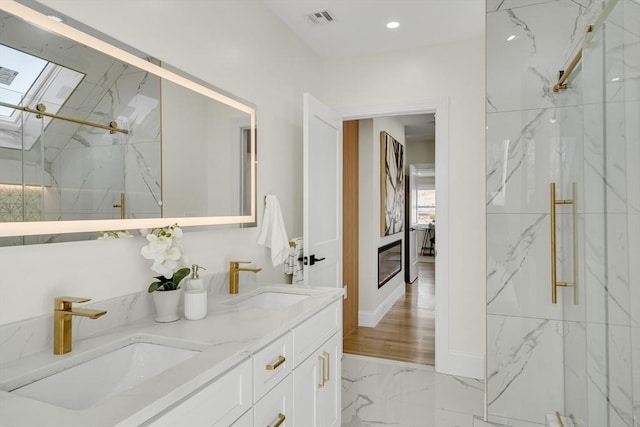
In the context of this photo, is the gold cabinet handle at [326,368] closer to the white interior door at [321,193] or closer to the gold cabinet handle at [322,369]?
the gold cabinet handle at [322,369]

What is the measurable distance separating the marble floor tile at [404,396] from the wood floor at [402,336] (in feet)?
0.63

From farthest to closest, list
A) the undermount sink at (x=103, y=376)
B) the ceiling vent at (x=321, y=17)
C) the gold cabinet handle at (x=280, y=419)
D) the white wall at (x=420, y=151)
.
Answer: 1. the white wall at (x=420, y=151)
2. the ceiling vent at (x=321, y=17)
3. the gold cabinet handle at (x=280, y=419)
4. the undermount sink at (x=103, y=376)

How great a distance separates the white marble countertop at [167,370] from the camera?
0.76 m

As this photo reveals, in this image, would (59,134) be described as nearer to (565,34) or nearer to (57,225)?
(57,225)

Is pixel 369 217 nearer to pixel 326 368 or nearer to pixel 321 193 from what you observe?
pixel 321 193

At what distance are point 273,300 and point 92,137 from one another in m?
1.16

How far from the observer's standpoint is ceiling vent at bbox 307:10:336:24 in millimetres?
2619

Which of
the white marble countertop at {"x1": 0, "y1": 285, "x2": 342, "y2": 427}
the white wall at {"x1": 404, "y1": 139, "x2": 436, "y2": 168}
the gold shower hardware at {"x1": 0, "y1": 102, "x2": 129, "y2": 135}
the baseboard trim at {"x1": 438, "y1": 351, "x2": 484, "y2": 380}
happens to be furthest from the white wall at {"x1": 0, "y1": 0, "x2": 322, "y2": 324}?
the white wall at {"x1": 404, "y1": 139, "x2": 436, "y2": 168}

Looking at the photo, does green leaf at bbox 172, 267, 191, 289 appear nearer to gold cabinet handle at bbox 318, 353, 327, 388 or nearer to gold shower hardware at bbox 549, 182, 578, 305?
gold cabinet handle at bbox 318, 353, 327, 388

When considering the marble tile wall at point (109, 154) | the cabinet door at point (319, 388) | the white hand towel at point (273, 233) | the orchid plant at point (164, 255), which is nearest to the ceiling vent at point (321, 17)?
the white hand towel at point (273, 233)

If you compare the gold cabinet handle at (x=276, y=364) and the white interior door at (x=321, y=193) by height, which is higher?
the white interior door at (x=321, y=193)

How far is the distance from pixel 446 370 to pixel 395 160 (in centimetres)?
319

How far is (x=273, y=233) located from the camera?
7.84 ft

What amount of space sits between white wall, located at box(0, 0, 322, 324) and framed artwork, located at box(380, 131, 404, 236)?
1655 millimetres
